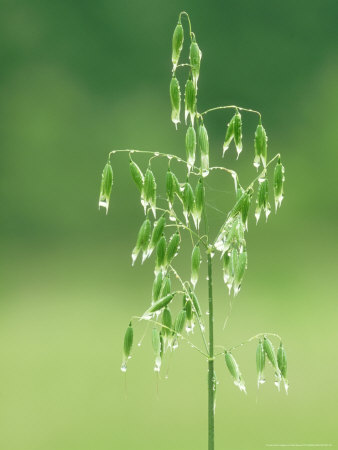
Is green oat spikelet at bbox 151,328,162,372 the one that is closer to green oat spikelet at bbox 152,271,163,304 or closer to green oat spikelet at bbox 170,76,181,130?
green oat spikelet at bbox 152,271,163,304

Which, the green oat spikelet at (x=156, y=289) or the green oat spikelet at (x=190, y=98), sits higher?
the green oat spikelet at (x=190, y=98)

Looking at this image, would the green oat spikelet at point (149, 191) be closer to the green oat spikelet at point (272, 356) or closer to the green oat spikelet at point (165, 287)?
the green oat spikelet at point (165, 287)

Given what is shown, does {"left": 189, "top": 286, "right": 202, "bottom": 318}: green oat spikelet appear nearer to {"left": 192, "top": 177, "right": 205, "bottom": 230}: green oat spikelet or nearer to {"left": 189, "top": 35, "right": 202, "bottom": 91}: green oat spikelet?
{"left": 192, "top": 177, "right": 205, "bottom": 230}: green oat spikelet

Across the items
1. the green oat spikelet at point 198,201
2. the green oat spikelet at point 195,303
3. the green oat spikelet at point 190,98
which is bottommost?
the green oat spikelet at point 195,303

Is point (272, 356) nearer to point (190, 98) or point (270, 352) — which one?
point (270, 352)

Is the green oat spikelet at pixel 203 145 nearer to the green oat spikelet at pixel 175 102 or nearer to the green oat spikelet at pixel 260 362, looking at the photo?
the green oat spikelet at pixel 175 102

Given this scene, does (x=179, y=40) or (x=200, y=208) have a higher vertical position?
(x=179, y=40)

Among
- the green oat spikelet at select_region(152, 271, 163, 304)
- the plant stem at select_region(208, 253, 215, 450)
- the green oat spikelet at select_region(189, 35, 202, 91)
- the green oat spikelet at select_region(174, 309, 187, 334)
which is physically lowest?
the plant stem at select_region(208, 253, 215, 450)

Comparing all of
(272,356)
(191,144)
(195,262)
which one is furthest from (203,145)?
(272,356)

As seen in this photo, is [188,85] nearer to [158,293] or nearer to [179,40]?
[179,40]

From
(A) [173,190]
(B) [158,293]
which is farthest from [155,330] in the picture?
(A) [173,190]

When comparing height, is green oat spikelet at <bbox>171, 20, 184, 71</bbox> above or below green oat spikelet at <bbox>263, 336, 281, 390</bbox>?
above
